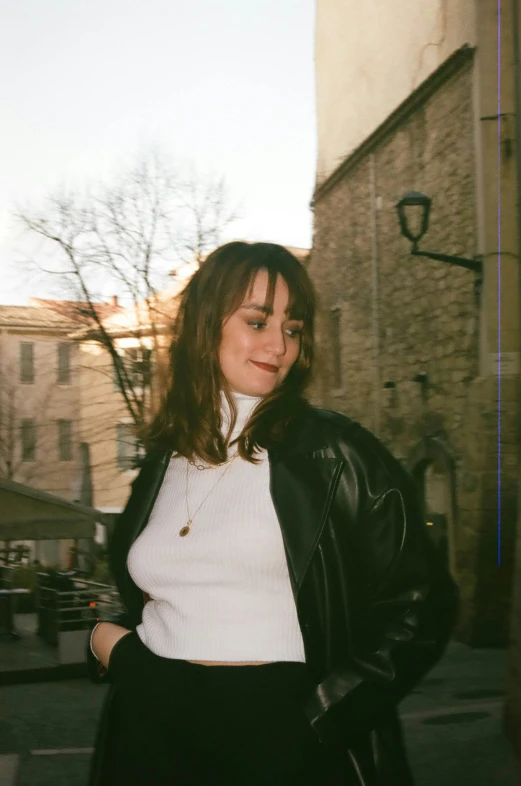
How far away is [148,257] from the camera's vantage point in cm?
2181

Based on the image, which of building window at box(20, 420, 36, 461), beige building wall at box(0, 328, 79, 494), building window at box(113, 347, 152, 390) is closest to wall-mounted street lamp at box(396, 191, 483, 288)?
building window at box(113, 347, 152, 390)

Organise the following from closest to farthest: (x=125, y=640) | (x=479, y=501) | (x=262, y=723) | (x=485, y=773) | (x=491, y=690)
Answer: (x=262, y=723), (x=125, y=640), (x=485, y=773), (x=491, y=690), (x=479, y=501)

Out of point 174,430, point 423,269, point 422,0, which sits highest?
point 422,0

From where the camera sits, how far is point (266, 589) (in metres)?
1.76

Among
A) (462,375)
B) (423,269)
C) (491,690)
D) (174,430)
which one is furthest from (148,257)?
(174,430)

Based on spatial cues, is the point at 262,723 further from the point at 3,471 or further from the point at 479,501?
the point at 3,471

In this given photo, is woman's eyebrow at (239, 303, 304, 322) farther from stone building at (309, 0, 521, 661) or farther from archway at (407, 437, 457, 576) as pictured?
archway at (407, 437, 457, 576)

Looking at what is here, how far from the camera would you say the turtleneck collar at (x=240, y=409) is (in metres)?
2.05

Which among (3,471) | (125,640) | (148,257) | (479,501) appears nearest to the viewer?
(125,640)

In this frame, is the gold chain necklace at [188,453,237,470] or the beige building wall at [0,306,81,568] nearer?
the gold chain necklace at [188,453,237,470]

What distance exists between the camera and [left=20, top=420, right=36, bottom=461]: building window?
38688mm

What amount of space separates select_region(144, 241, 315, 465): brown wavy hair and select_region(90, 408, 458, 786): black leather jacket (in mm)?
208

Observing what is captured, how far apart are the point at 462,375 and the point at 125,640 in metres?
10.3

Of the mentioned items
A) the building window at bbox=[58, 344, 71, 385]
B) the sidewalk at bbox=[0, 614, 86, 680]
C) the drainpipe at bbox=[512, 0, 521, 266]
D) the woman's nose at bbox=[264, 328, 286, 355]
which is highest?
the drainpipe at bbox=[512, 0, 521, 266]
